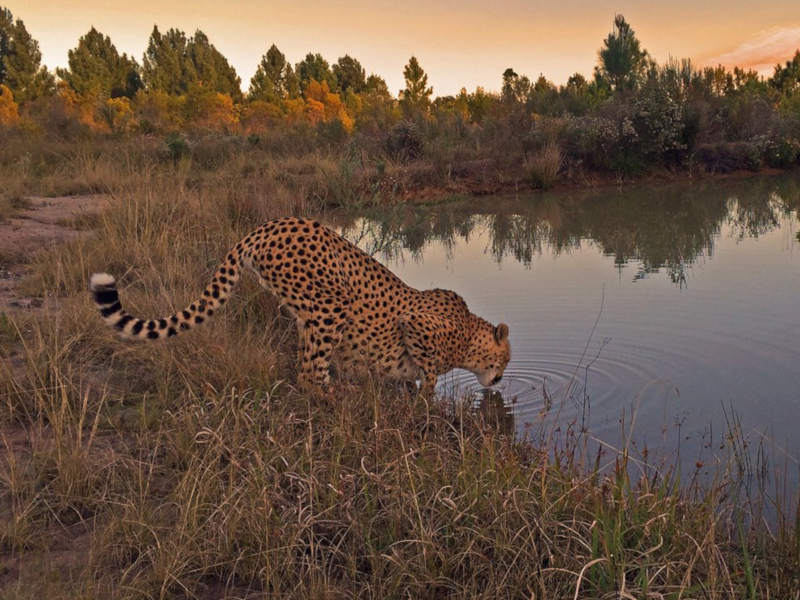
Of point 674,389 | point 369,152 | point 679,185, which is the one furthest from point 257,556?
point 369,152

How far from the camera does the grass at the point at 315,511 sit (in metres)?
2.14

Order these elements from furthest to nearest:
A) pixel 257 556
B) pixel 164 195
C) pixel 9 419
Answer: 1. pixel 164 195
2. pixel 9 419
3. pixel 257 556

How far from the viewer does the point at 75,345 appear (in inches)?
164

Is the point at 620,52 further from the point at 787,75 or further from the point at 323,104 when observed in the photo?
the point at 323,104

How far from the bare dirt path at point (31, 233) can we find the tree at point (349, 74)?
64565 mm

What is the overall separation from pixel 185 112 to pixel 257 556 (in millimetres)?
45006

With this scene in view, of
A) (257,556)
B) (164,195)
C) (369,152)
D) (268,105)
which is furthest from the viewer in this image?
(268,105)

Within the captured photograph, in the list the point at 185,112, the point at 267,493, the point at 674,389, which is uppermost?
the point at 185,112

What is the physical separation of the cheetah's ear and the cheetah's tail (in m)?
1.64

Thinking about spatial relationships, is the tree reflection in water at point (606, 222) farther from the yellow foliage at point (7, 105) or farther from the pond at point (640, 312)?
the yellow foliage at point (7, 105)

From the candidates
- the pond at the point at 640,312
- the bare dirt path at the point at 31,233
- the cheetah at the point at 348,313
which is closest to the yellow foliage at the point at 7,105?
the bare dirt path at the point at 31,233

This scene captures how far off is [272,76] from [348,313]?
225 feet

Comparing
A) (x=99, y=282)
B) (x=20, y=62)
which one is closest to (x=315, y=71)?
(x=20, y=62)

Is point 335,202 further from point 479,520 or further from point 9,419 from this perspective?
point 479,520
